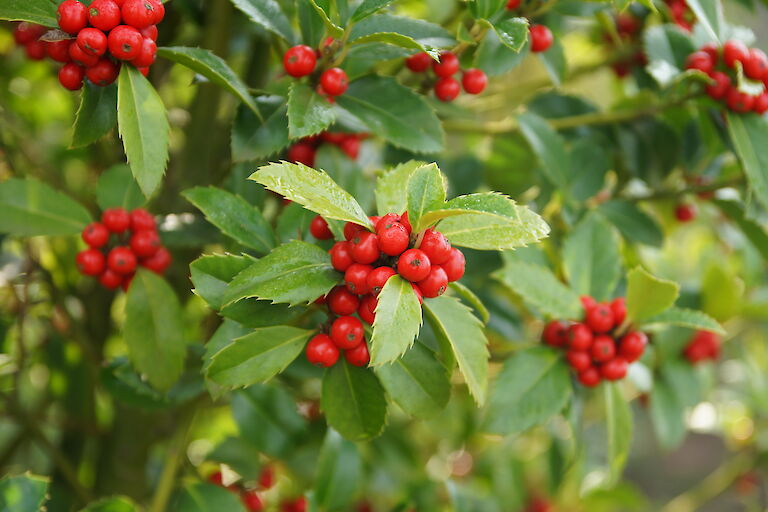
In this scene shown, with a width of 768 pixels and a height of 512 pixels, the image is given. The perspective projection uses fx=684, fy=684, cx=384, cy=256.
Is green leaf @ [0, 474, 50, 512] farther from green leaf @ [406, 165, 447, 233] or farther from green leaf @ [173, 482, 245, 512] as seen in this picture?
green leaf @ [406, 165, 447, 233]

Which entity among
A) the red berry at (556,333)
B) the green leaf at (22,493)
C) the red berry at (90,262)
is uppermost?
the red berry at (90,262)

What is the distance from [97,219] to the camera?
1.09m

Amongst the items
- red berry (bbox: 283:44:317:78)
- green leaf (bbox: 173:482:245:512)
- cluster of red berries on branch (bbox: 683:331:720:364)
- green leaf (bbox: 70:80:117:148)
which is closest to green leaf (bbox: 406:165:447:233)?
red berry (bbox: 283:44:317:78)

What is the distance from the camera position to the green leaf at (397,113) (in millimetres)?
824

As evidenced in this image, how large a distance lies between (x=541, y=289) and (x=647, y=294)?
13cm

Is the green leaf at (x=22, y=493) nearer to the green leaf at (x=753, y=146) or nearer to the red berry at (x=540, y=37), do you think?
the red berry at (x=540, y=37)

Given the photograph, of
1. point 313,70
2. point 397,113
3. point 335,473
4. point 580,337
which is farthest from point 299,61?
point 335,473

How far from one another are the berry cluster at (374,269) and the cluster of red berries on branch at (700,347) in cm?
83

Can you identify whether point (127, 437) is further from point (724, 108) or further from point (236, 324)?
point (724, 108)

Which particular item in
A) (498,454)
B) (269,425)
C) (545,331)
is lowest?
(498,454)

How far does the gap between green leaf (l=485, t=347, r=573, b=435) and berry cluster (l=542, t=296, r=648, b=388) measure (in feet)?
0.10

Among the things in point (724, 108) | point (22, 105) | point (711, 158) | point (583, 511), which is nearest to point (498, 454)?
point (583, 511)

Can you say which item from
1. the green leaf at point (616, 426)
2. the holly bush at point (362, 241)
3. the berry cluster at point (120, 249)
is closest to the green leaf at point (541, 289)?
the holly bush at point (362, 241)

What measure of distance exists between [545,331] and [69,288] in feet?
2.84
